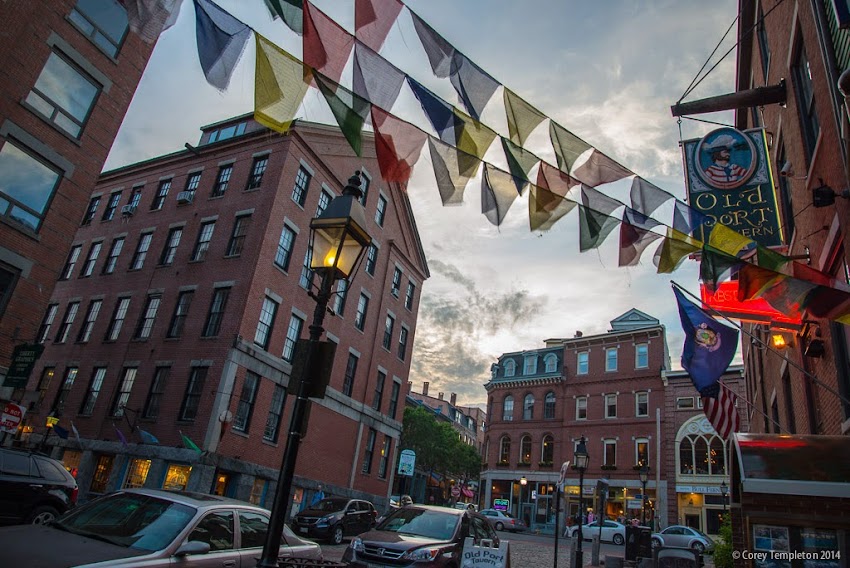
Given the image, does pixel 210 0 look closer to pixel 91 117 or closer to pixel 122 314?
pixel 91 117

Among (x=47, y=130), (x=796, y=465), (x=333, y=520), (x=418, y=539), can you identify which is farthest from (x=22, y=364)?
(x=796, y=465)

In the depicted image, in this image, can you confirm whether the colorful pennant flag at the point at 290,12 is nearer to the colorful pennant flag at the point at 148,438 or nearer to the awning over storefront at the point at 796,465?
the awning over storefront at the point at 796,465

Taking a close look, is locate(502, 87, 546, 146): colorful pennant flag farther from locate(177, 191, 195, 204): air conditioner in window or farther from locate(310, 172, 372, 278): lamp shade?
locate(177, 191, 195, 204): air conditioner in window

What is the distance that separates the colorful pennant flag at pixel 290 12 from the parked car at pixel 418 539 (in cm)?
736

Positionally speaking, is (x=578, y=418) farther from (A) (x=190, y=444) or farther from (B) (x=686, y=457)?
(A) (x=190, y=444)

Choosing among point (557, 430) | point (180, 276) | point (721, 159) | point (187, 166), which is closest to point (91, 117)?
point (180, 276)

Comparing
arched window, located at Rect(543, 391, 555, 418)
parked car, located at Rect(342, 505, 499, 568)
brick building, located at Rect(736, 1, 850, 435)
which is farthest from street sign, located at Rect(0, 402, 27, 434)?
arched window, located at Rect(543, 391, 555, 418)

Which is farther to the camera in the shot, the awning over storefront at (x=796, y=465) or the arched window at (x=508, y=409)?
the arched window at (x=508, y=409)

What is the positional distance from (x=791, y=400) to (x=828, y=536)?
685 centimetres

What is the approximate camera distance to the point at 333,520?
1658cm

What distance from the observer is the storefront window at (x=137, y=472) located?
19.5 m

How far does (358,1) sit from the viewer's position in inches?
211

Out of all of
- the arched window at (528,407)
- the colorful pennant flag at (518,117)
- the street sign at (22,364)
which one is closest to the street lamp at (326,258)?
the colorful pennant flag at (518,117)

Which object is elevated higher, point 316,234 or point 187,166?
point 187,166
